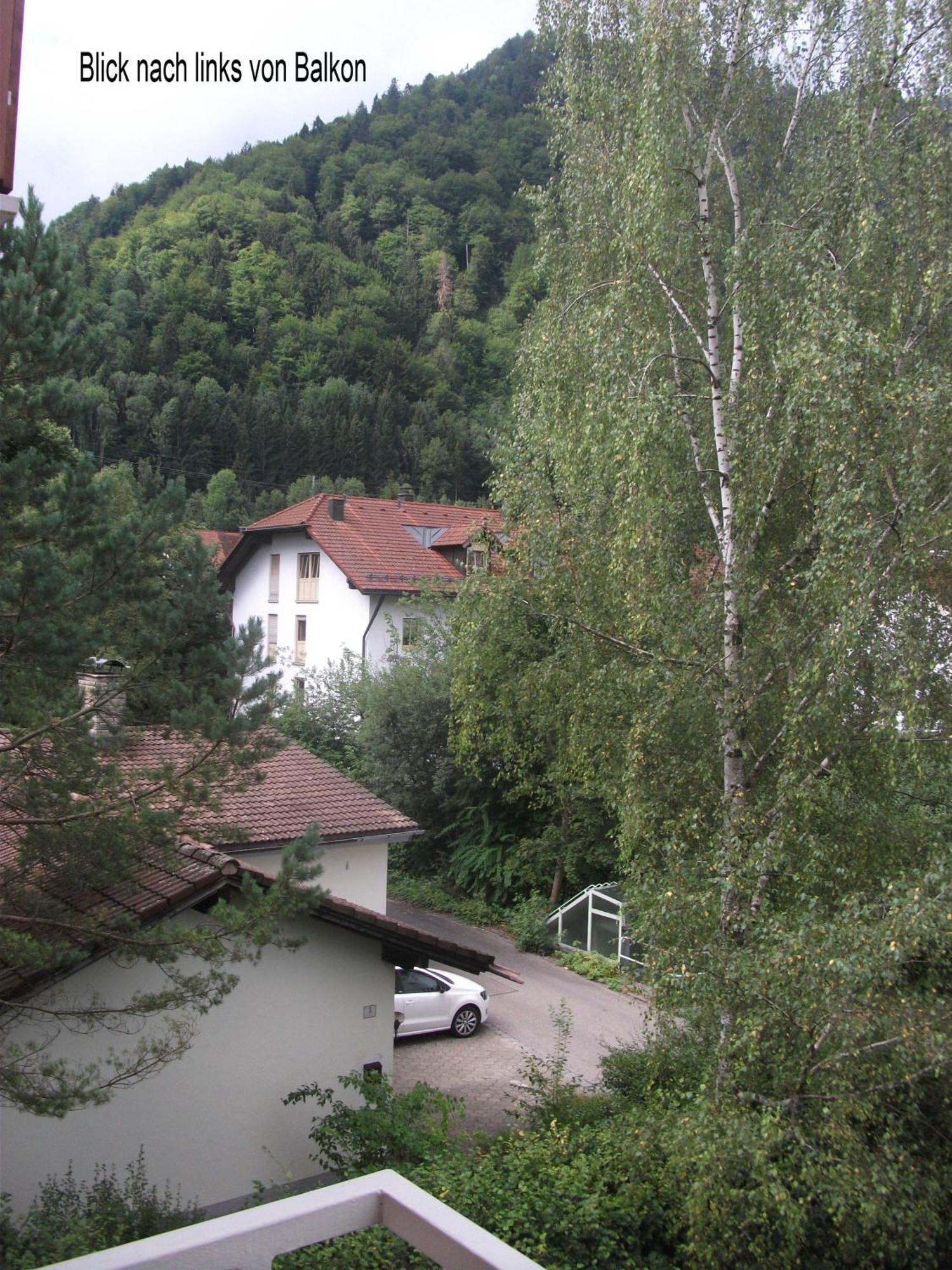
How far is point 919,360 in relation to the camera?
25.3 feet

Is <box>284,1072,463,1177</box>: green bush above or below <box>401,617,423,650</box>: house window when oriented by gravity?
below

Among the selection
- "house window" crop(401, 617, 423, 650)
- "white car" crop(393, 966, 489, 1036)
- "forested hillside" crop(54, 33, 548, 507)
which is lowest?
"white car" crop(393, 966, 489, 1036)

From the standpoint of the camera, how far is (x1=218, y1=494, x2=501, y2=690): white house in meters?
31.0

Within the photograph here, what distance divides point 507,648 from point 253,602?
2540 centimetres

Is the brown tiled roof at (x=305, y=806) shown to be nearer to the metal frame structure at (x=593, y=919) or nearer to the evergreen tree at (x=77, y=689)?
the evergreen tree at (x=77, y=689)

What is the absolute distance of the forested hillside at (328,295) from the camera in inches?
2884

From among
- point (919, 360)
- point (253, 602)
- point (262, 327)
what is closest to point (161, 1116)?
point (919, 360)

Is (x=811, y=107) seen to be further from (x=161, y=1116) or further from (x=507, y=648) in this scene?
(x=161, y=1116)

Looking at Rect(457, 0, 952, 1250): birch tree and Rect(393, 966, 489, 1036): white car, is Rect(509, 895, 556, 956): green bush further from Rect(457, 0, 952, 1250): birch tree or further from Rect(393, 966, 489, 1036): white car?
Rect(457, 0, 952, 1250): birch tree

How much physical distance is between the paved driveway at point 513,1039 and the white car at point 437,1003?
231 mm

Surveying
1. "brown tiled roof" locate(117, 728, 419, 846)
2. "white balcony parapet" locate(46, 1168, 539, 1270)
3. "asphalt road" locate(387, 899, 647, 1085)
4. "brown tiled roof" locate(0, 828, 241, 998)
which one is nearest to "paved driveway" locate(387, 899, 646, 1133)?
"asphalt road" locate(387, 899, 647, 1085)

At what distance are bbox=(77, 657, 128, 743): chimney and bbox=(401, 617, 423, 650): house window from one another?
16.8m

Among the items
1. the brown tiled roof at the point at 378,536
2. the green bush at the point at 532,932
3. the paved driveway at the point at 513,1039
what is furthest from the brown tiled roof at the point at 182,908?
the brown tiled roof at the point at 378,536

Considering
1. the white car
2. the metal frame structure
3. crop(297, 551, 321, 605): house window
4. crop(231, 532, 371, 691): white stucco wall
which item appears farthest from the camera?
crop(297, 551, 321, 605): house window
